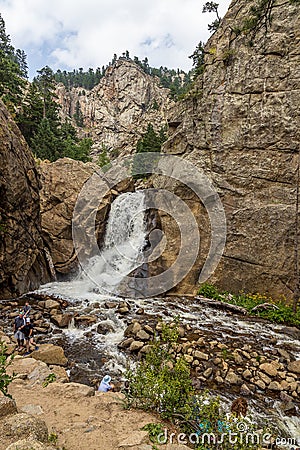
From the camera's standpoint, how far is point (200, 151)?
19406 millimetres

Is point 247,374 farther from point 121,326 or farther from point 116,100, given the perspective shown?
point 116,100

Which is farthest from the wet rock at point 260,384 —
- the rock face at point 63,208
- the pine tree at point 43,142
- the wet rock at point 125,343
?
the pine tree at point 43,142

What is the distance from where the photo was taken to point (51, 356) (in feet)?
30.8

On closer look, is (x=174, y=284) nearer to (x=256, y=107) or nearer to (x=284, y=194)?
(x=284, y=194)

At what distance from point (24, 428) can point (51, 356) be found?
6.12 metres

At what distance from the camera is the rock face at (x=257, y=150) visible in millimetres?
15781

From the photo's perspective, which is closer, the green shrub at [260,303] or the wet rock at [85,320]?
the wet rock at [85,320]

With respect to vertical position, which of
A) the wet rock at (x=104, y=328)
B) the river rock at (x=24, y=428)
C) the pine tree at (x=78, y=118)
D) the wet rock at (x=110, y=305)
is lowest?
the wet rock at (x=104, y=328)

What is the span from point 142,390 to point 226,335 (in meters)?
7.05

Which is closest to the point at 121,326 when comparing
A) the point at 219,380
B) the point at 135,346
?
the point at 135,346

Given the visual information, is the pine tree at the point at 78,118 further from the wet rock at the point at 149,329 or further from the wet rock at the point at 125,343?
the wet rock at the point at 125,343

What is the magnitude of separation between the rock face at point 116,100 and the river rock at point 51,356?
79.9 m

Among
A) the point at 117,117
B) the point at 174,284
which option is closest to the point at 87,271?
the point at 174,284

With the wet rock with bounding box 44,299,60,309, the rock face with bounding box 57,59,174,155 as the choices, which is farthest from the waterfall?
the rock face with bounding box 57,59,174,155
